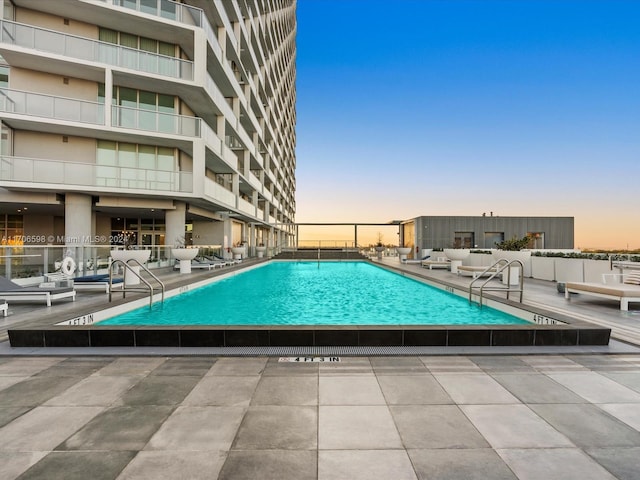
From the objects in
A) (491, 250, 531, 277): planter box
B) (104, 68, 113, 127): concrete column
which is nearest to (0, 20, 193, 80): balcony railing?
(104, 68, 113, 127): concrete column

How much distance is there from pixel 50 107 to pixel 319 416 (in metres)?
18.3

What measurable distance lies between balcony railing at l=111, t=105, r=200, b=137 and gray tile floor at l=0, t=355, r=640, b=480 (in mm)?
13730

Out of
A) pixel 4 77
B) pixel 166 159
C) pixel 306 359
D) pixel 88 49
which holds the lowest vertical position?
pixel 306 359

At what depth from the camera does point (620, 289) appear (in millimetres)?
6605

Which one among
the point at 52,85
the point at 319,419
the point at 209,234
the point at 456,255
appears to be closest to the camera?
the point at 319,419

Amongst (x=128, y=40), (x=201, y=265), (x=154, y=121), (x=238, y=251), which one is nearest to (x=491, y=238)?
(x=238, y=251)

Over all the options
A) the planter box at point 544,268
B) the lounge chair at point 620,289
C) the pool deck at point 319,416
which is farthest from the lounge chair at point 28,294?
the planter box at point 544,268

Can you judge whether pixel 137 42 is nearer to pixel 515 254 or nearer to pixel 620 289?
pixel 515 254

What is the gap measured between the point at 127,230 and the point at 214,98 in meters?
12.7

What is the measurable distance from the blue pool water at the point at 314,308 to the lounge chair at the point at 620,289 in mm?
2450

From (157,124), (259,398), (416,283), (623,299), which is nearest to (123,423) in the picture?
(259,398)

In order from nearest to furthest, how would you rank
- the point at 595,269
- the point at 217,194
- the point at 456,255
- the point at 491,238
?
the point at 595,269
the point at 456,255
the point at 217,194
the point at 491,238

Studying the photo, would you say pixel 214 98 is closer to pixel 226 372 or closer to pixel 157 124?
pixel 157 124

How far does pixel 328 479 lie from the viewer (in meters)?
1.78
